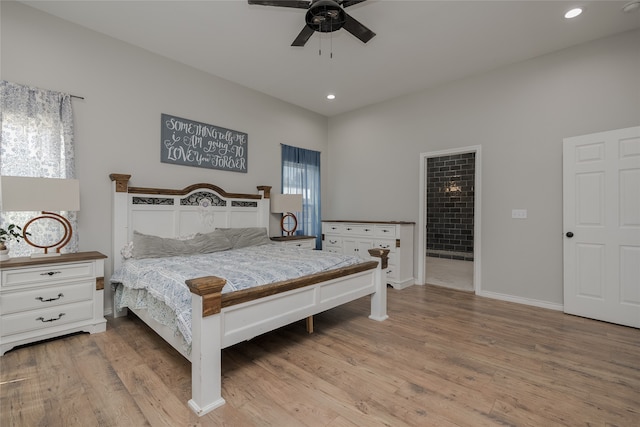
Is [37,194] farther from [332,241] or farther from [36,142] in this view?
[332,241]

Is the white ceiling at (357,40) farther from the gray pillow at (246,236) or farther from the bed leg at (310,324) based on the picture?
the bed leg at (310,324)

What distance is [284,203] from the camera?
15.1ft

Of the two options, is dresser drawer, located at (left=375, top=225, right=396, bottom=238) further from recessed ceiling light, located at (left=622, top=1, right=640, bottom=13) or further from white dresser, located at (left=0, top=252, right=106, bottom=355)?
white dresser, located at (left=0, top=252, right=106, bottom=355)

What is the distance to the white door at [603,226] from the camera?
295cm

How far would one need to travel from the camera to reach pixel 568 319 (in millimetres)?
3162

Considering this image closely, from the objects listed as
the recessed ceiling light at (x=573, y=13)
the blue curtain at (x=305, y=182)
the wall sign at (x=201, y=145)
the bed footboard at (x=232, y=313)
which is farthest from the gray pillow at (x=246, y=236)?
the recessed ceiling light at (x=573, y=13)

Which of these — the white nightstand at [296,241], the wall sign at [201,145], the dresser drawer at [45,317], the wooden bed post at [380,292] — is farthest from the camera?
the white nightstand at [296,241]

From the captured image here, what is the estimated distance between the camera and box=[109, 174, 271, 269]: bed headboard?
125 inches

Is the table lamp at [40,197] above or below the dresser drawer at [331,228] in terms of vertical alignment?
above

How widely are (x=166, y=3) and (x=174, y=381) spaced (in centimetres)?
318

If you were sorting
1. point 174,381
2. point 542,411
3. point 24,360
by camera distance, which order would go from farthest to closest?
point 24,360 < point 174,381 < point 542,411

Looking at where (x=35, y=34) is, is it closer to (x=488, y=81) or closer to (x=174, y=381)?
(x=174, y=381)

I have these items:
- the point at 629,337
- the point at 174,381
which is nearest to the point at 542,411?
the point at 629,337

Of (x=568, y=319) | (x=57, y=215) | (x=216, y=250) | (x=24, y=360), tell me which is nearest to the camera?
(x=24, y=360)
